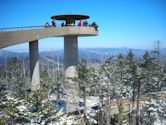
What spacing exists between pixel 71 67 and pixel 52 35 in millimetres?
4866

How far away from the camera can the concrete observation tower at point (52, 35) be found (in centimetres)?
2292

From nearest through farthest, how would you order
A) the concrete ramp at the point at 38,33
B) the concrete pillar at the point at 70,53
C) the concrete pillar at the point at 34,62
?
the concrete ramp at the point at 38,33, the concrete pillar at the point at 34,62, the concrete pillar at the point at 70,53

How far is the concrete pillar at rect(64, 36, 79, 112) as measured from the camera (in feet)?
99.0

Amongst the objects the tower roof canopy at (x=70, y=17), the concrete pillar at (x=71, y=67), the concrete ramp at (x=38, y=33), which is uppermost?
the tower roof canopy at (x=70, y=17)

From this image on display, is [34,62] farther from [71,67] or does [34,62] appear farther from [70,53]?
[71,67]

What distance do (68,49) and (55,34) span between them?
3124 mm

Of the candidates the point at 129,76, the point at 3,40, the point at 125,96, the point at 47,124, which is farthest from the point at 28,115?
the point at 125,96

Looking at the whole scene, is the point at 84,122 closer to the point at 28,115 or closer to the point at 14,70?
the point at 28,115

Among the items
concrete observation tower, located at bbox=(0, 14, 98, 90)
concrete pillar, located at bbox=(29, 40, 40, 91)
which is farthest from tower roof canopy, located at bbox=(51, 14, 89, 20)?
concrete pillar, located at bbox=(29, 40, 40, 91)

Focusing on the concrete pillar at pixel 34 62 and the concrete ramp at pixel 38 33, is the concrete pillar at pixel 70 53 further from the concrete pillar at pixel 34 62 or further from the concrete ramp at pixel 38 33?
the concrete pillar at pixel 34 62

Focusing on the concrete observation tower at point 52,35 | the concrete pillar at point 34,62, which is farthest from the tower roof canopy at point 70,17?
the concrete pillar at point 34,62

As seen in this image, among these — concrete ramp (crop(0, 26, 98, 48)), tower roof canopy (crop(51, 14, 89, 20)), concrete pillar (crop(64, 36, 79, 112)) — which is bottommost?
concrete pillar (crop(64, 36, 79, 112))

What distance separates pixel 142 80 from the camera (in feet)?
107

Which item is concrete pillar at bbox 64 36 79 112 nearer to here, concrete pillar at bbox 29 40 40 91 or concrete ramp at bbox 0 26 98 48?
concrete ramp at bbox 0 26 98 48
